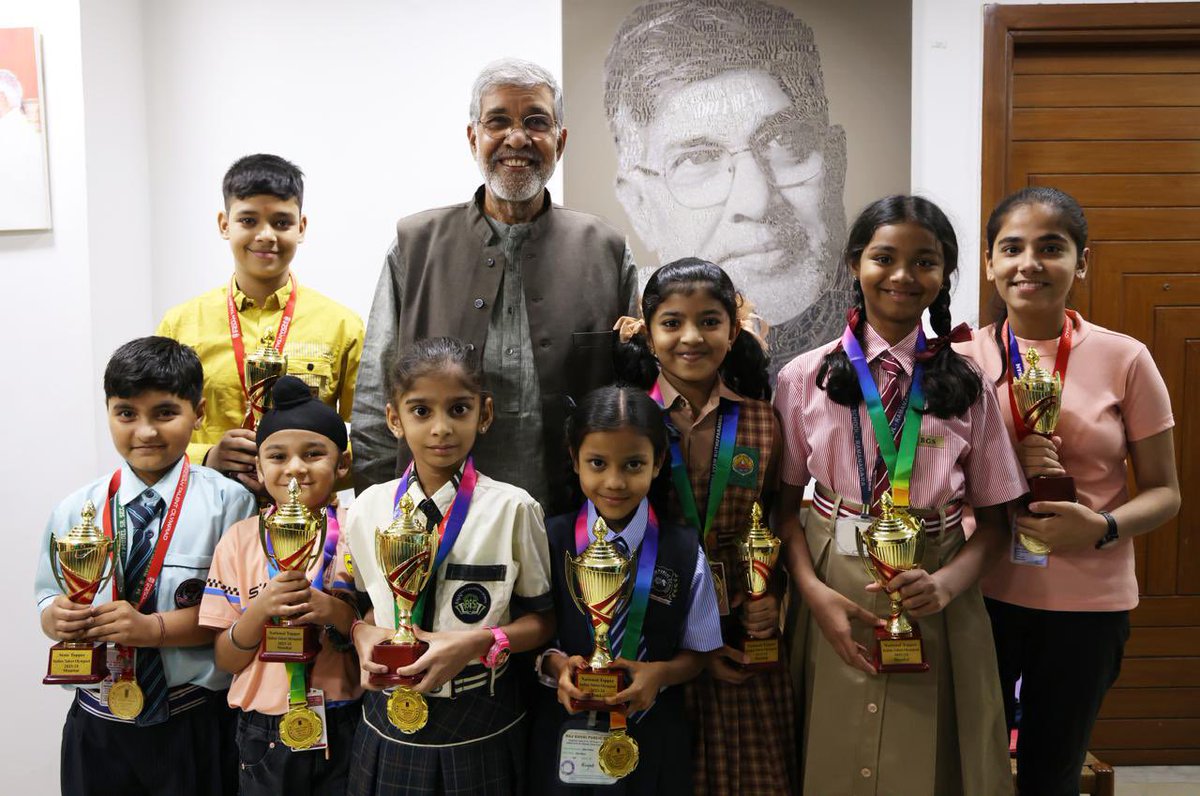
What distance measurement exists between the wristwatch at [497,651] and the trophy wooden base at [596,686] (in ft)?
0.56

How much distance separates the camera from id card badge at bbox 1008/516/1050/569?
2137mm

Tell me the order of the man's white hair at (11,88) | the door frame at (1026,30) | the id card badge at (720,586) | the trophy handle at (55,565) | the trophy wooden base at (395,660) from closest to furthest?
the trophy wooden base at (395,660), the trophy handle at (55,565), the id card badge at (720,586), the man's white hair at (11,88), the door frame at (1026,30)

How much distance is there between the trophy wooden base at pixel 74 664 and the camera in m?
1.95

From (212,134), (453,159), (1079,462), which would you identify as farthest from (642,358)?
(212,134)

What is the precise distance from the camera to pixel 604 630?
1.91 meters

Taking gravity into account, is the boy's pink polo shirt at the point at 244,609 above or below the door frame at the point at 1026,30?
below

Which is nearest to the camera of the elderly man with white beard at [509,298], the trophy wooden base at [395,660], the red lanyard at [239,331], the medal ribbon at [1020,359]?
the trophy wooden base at [395,660]

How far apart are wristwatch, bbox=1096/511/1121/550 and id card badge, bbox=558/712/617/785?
1345mm

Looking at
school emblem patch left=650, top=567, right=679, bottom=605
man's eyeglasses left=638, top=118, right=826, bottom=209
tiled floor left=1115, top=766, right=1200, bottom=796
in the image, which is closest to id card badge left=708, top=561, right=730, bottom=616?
school emblem patch left=650, top=567, right=679, bottom=605

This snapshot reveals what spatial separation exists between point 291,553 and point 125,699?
585 millimetres

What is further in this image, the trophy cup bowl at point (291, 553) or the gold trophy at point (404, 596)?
the trophy cup bowl at point (291, 553)

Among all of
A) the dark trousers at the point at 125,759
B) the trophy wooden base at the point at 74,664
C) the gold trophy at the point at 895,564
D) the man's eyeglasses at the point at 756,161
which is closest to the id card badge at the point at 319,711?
the dark trousers at the point at 125,759

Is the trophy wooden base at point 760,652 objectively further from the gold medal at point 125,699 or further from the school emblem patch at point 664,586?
the gold medal at point 125,699

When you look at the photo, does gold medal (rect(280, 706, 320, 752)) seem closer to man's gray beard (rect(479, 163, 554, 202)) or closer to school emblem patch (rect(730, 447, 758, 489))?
school emblem patch (rect(730, 447, 758, 489))
